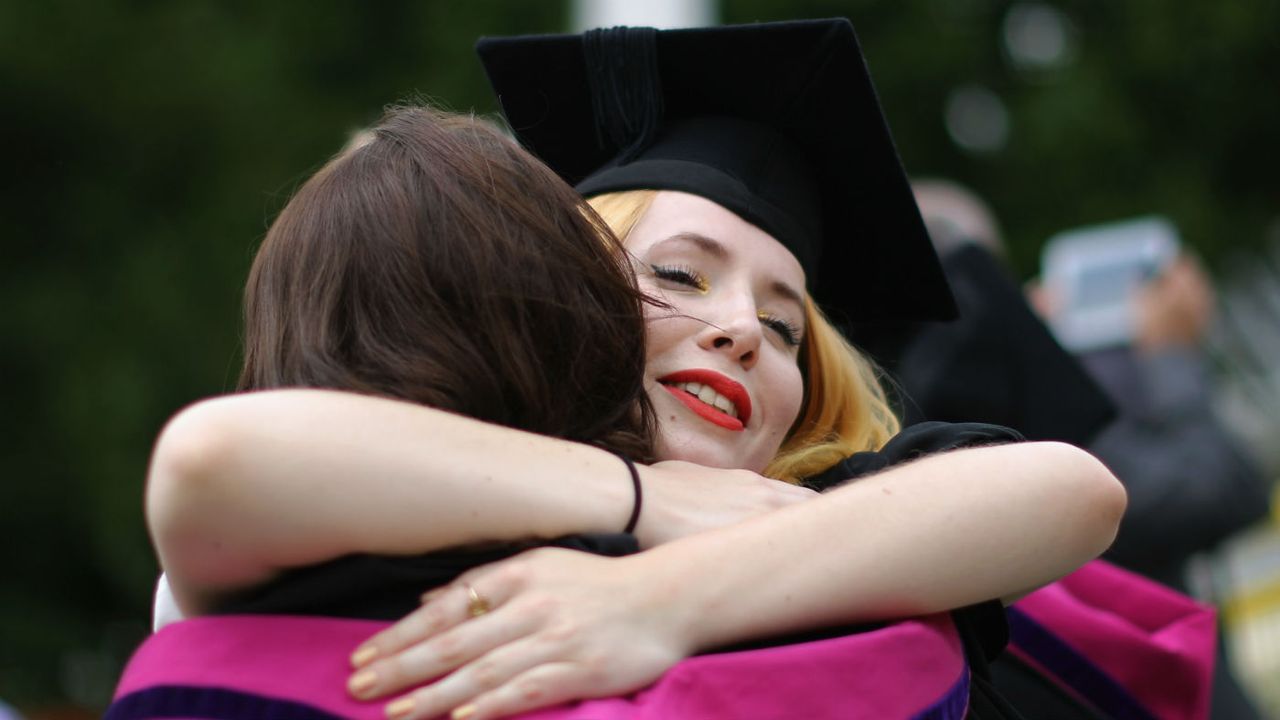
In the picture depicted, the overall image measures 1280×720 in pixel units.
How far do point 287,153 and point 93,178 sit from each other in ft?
4.45

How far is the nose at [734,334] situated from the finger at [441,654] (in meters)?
0.67

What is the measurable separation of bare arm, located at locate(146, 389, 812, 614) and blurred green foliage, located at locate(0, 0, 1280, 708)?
7.74 metres

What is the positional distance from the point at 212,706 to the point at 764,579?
24.3 inches

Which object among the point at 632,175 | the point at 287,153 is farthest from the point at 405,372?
the point at 287,153

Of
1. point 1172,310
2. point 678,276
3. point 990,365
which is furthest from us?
point 1172,310

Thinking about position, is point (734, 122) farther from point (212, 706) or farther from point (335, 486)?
point (212, 706)

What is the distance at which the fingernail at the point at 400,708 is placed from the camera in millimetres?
1567

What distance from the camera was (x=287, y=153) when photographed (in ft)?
31.3

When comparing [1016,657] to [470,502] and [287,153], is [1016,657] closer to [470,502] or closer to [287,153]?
[470,502]

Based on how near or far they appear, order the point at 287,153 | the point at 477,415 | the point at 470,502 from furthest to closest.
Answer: the point at 287,153 → the point at 477,415 → the point at 470,502

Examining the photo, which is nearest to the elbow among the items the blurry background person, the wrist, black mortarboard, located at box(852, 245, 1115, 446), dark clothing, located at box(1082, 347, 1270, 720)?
the wrist

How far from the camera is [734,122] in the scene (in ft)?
8.09

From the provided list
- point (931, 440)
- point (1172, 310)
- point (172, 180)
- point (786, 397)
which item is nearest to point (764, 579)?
point (931, 440)

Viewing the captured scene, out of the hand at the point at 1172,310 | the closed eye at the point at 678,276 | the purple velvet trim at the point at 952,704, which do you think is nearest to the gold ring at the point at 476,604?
the purple velvet trim at the point at 952,704
